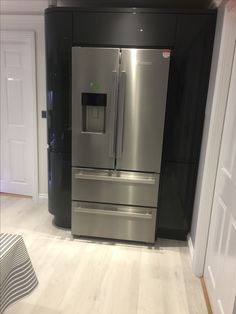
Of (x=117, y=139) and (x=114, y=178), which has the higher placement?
(x=117, y=139)

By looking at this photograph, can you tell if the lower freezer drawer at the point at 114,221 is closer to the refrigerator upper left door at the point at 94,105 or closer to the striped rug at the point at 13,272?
the refrigerator upper left door at the point at 94,105

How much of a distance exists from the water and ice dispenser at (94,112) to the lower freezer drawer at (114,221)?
77cm

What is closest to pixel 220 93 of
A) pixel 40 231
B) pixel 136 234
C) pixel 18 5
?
pixel 136 234

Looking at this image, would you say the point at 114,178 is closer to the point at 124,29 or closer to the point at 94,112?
the point at 94,112

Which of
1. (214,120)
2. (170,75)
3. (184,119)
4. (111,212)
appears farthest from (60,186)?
(214,120)

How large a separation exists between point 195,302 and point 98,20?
8.11 feet

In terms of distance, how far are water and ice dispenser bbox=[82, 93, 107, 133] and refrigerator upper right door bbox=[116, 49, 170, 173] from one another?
18 centimetres

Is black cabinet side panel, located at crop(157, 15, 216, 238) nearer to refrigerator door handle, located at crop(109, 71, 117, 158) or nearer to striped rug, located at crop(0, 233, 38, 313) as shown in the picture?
refrigerator door handle, located at crop(109, 71, 117, 158)

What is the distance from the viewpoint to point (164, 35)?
2375 mm

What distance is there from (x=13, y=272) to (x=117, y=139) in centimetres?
144

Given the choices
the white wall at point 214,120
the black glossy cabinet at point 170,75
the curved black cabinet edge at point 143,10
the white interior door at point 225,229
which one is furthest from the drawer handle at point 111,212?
the curved black cabinet edge at point 143,10

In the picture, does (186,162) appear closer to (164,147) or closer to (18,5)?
(164,147)

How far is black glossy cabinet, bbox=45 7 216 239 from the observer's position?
92.7 inches

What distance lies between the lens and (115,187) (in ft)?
8.56
